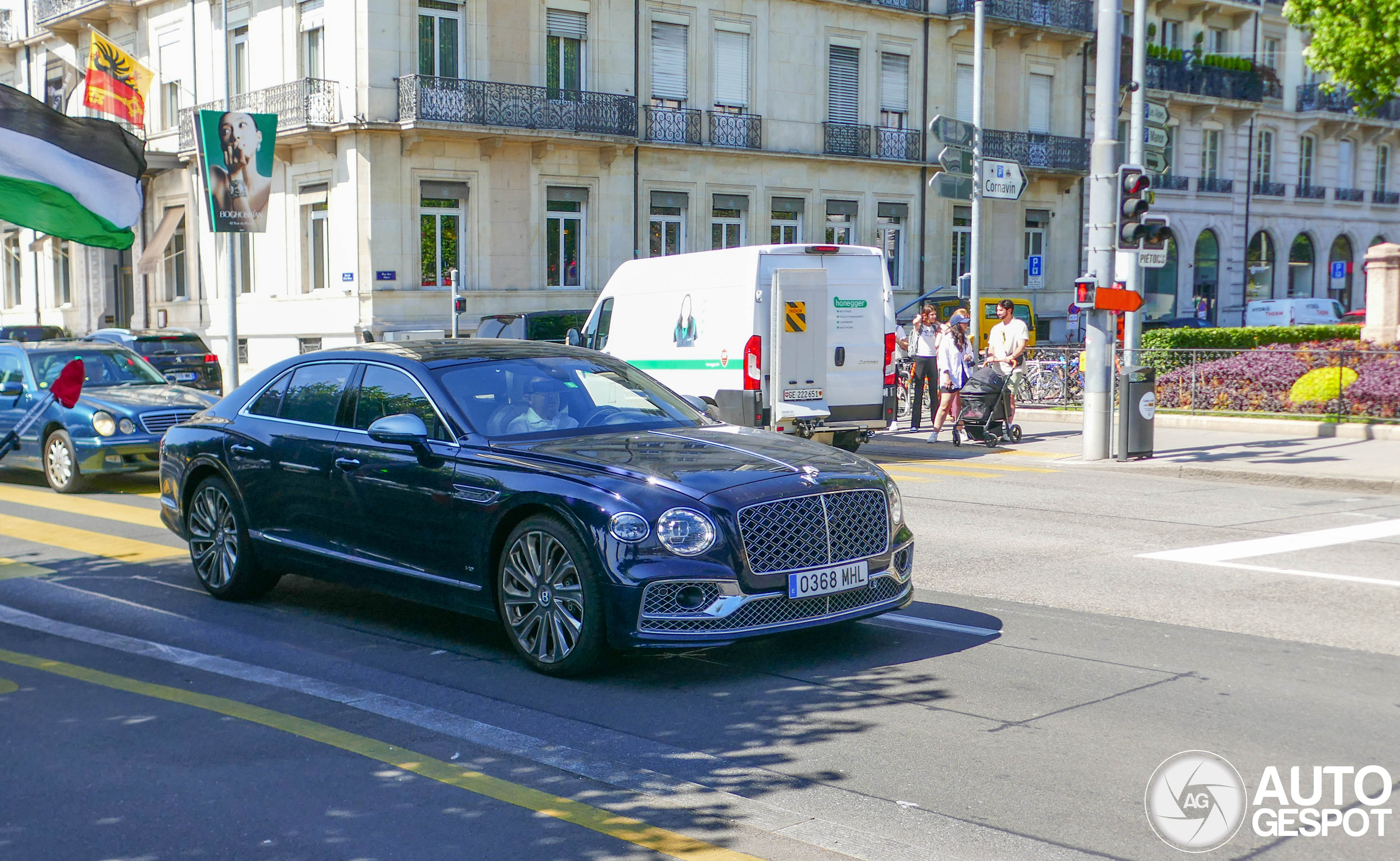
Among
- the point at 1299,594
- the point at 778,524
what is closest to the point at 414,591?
the point at 778,524

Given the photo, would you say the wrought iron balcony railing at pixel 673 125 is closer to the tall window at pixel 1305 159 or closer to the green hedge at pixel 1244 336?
the green hedge at pixel 1244 336

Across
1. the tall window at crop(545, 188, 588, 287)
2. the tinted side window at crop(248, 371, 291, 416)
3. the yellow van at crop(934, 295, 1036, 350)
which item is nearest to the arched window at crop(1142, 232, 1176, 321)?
the yellow van at crop(934, 295, 1036, 350)

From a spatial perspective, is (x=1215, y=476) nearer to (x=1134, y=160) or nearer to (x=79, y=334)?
(x=1134, y=160)

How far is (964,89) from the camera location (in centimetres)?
4144

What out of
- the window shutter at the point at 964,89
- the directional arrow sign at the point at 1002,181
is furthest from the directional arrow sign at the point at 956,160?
the window shutter at the point at 964,89

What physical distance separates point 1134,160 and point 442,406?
50.0 feet

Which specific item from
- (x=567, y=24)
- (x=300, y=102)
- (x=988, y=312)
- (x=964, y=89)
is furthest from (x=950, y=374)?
(x=964, y=89)

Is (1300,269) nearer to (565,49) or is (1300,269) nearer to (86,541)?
(565,49)

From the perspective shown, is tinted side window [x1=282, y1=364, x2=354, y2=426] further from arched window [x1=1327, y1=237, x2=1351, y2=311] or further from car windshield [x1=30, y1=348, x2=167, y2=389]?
arched window [x1=1327, y1=237, x2=1351, y2=311]

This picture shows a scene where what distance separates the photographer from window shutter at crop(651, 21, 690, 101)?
35.4 meters

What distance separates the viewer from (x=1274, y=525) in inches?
445

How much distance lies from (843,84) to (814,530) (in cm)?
3416

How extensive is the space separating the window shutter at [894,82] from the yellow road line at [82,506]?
2968cm

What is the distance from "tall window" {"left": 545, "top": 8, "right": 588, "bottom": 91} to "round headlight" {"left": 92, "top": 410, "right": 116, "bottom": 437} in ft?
69.4
